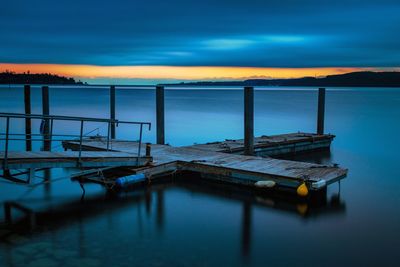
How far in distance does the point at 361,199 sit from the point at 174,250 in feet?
21.4

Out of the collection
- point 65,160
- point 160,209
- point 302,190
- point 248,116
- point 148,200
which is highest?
point 248,116

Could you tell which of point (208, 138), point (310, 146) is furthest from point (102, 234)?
point (208, 138)

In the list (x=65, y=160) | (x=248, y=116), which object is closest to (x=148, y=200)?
(x=65, y=160)

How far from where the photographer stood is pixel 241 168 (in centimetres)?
1252

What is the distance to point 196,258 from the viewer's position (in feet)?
27.1

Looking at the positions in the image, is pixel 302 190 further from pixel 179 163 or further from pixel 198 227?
pixel 179 163

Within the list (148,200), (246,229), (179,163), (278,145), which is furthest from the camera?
(278,145)

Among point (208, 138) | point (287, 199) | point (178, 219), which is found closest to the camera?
point (178, 219)

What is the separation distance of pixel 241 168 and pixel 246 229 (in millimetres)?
2797

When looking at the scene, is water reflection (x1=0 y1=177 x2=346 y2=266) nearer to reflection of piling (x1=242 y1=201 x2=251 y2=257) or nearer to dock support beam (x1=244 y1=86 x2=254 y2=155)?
reflection of piling (x1=242 y1=201 x2=251 y2=257)

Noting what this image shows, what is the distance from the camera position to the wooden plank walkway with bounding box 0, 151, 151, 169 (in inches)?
404

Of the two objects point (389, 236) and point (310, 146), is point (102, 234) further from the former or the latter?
point (310, 146)

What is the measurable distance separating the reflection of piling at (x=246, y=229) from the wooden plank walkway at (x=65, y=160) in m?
A: 3.33

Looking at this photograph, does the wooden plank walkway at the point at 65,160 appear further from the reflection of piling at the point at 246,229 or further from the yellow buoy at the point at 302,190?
the yellow buoy at the point at 302,190
